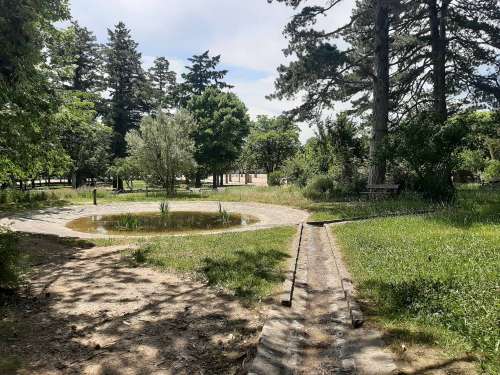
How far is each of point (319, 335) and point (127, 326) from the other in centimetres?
243

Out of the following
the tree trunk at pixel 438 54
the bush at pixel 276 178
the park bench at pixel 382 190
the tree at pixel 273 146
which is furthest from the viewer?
the tree at pixel 273 146

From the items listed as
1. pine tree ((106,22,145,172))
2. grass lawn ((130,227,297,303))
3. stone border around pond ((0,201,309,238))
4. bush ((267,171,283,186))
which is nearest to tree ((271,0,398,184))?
stone border around pond ((0,201,309,238))

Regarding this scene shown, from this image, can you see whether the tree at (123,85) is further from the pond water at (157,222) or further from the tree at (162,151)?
the pond water at (157,222)

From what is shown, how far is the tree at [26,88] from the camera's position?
18.4 ft

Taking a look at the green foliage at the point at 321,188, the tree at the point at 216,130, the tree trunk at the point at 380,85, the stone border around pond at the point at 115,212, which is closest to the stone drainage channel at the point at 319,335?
the stone border around pond at the point at 115,212

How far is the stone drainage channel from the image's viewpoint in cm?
392

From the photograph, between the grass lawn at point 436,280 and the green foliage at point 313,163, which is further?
the green foliage at point 313,163

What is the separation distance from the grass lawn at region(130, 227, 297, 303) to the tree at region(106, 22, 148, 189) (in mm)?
41252

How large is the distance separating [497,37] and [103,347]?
22793 millimetres

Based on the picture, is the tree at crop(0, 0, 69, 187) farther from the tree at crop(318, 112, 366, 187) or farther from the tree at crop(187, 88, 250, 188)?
the tree at crop(187, 88, 250, 188)

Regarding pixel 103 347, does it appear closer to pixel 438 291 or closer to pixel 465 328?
pixel 465 328

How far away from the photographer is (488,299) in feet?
15.8

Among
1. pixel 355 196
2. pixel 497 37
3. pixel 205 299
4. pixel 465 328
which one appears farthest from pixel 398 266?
pixel 497 37

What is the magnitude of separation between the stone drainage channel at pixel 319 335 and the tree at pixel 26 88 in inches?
206
